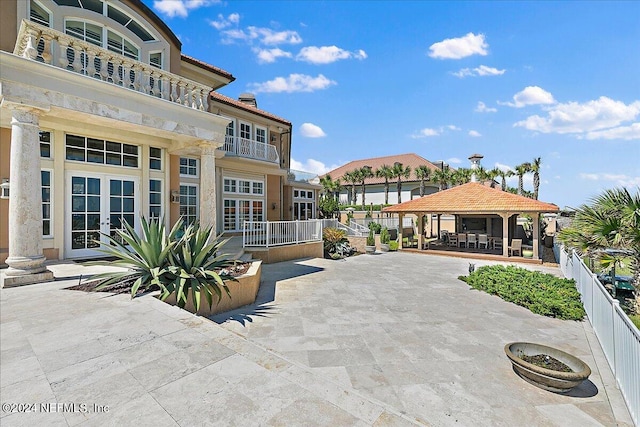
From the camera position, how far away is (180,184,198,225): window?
505 inches

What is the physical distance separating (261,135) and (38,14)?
10052 millimetres

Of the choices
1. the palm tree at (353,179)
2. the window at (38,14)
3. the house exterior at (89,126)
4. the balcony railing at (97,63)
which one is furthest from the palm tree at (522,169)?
the window at (38,14)

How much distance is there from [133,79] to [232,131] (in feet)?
23.4

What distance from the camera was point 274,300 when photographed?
7.49m

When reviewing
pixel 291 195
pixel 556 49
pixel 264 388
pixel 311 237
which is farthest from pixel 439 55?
pixel 264 388

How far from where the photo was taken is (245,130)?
639 inches

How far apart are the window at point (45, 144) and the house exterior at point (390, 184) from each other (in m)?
33.3

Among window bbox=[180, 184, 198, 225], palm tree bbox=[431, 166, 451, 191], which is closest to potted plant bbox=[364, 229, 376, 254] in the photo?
window bbox=[180, 184, 198, 225]

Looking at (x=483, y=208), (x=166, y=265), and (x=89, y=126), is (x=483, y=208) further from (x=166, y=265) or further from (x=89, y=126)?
(x=89, y=126)

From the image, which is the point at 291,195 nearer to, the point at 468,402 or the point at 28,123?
the point at 28,123

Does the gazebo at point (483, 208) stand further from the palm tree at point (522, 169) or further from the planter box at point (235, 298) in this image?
the palm tree at point (522, 169)

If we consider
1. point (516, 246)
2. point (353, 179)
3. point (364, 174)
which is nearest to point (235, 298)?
point (516, 246)

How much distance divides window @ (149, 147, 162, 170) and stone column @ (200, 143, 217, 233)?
2326 millimetres

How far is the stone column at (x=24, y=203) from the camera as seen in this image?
5836mm
